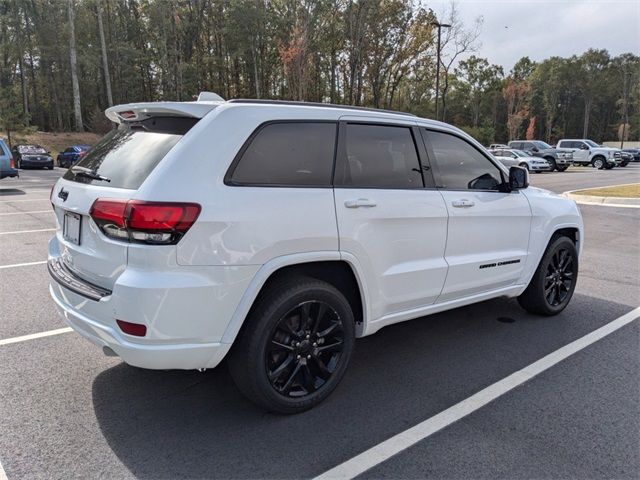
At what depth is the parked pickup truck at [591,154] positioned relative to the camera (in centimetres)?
3450

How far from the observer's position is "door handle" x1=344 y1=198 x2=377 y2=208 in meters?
3.15

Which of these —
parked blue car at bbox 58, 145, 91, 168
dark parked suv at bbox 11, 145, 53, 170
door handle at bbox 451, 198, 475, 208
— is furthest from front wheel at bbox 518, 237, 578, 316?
dark parked suv at bbox 11, 145, 53, 170

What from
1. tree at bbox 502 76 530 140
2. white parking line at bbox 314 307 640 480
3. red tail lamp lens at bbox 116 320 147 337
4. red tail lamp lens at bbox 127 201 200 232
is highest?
tree at bbox 502 76 530 140

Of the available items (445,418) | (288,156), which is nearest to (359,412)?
(445,418)

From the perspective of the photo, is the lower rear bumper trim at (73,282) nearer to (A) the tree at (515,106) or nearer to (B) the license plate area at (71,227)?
Result: (B) the license plate area at (71,227)

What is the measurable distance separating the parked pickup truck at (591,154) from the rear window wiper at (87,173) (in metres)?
36.9

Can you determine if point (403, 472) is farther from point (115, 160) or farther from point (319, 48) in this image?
point (319, 48)

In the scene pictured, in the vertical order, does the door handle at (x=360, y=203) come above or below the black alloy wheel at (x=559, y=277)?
above

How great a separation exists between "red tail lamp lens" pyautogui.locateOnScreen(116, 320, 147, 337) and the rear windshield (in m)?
0.75

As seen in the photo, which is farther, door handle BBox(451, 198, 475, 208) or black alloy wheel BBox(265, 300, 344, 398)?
door handle BBox(451, 198, 475, 208)

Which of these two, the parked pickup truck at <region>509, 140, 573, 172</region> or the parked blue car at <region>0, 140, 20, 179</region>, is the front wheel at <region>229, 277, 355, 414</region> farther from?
the parked pickup truck at <region>509, 140, 573, 172</region>

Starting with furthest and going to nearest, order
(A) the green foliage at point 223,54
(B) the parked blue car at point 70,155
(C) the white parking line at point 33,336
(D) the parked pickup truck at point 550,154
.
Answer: (A) the green foliage at point 223,54 → (D) the parked pickup truck at point 550,154 → (B) the parked blue car at point 70,155 → (C) the white parking line at point 33,336

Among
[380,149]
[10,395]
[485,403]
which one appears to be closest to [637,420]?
[485,403]

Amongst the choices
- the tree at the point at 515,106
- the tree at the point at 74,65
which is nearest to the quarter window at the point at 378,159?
the tree at the point at 74,65
